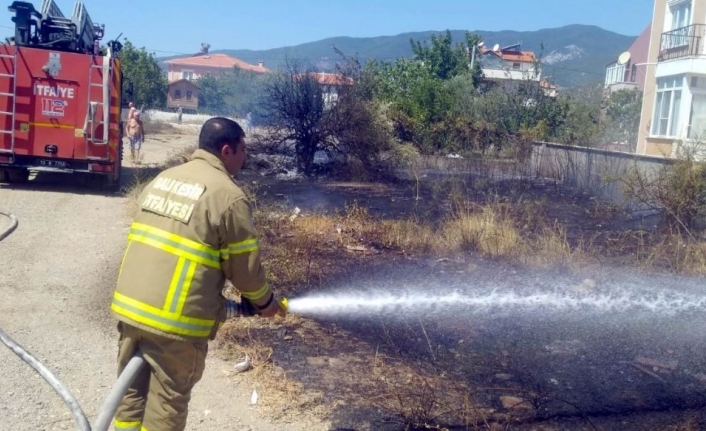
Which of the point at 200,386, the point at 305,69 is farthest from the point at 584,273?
the point at 305,69

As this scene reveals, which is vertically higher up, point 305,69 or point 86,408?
point 305,69

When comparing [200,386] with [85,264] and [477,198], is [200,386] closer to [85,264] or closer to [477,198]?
[85,264]

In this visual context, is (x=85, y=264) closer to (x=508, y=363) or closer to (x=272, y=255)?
(x=272, y=255)

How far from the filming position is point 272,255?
7.93 metres

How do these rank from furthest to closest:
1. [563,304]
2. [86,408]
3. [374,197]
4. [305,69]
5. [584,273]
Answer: [305,69] < [374,197] < [584,273] < [563,304] < [86,408]

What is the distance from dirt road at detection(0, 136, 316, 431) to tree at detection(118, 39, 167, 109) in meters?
42.8

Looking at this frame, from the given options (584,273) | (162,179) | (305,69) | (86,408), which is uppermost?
(305,69)

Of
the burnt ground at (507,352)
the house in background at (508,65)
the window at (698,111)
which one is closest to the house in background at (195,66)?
the house in background at (508,65)

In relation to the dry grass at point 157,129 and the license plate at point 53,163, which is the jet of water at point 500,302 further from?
the dry grass at point 157,129

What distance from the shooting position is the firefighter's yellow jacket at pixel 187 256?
312 cm

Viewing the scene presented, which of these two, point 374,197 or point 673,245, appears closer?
point 673,245

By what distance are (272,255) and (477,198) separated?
6.95 metres

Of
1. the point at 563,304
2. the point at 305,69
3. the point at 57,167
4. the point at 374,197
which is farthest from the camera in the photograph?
the point at 305,69

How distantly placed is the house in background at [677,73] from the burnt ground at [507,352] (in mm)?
17906
